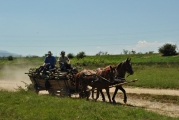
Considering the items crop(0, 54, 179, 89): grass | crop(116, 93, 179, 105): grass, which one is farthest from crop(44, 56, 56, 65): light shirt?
crop(0, 54, 179, 89): grass

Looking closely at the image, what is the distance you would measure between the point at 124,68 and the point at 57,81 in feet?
12.5

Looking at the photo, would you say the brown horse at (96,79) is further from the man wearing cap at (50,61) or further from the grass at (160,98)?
the grass at (160,98)

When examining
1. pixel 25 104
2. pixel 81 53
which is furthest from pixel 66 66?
pixel 81 53

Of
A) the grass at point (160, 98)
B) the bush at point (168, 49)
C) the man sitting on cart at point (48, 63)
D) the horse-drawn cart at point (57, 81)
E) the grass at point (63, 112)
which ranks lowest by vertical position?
the grass at point (160, 98)

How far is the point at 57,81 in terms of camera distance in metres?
14.7

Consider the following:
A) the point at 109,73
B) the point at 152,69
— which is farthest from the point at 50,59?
the point at 152,69

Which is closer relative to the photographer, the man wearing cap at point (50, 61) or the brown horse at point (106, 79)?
the brown horse at point (106, 79)

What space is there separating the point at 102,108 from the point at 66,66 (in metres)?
5.86

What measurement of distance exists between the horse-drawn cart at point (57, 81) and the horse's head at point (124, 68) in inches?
106

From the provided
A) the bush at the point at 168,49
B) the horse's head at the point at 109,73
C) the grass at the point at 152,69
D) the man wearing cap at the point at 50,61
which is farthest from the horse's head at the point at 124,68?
the bush at the point at 168,49

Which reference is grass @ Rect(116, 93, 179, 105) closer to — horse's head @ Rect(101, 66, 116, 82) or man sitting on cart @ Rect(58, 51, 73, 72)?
horse's head @ Rect(101, 66, 116, 82)

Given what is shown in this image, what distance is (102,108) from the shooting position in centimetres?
965

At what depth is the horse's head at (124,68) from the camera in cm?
1301

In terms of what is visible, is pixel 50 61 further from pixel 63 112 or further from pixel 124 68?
pixel 63 112
